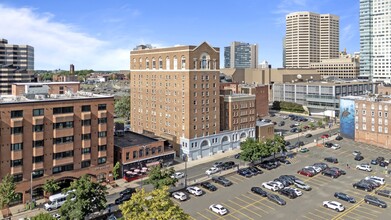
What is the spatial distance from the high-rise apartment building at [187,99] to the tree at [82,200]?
137 ft

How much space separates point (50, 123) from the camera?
6619 centimetres

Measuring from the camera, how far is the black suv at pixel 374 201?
6182 centimetres

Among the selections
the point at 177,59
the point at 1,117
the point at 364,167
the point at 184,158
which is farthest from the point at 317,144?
the point at 1,117

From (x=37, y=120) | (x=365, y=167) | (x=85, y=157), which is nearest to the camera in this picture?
(x=37, y=120)

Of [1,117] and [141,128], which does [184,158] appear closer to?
[141,128]

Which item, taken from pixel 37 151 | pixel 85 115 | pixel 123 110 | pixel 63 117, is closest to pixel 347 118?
pixel 85 115

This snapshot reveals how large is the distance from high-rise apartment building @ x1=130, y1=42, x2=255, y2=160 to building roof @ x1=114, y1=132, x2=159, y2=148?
964cm

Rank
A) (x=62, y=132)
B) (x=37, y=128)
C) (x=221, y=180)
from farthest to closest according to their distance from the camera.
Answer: (x=221, y=180) < (x=62, y=132) < (x=37, y=128)

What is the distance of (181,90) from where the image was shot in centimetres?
9400

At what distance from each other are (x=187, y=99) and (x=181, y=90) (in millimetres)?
3497

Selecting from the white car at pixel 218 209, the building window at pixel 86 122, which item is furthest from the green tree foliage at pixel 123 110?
the white car at pixel 218 209

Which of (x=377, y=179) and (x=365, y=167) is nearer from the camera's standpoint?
(x=377, y=179)

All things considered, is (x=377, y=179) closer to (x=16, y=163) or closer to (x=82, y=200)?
(x=82, y=200)

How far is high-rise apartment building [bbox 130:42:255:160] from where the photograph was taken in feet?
304
